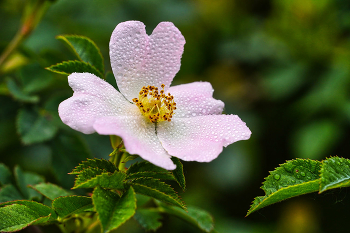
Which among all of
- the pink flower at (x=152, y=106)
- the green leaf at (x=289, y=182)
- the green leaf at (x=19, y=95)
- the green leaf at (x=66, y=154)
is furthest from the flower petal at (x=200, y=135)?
the green leaf at (x=19, y=95)

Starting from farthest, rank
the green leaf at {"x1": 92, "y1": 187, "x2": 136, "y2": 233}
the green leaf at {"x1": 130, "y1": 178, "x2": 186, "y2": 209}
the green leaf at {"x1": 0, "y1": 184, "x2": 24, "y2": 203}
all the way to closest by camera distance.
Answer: the green leaf at {"x1": 0, "y1": 184, "x2": 24, "y2": 203} < the green leaf at {"x1": 130, "y1": 178, "x2": 186, "y2": 209} < the green leaf at {"x1": 92, "y1": 187, "x2": 136, "y2": 233}

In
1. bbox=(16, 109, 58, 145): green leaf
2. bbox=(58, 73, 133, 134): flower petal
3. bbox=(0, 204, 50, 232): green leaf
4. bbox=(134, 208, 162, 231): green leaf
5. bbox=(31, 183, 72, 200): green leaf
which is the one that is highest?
bbox=(58, 73, 133, 134): flower petal

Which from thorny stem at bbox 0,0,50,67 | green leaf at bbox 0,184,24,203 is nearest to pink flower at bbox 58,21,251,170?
green leaf at bbox 0,184,24,203

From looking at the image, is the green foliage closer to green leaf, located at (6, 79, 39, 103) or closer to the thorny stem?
green leaf, located at (6, 79, 39, 103)

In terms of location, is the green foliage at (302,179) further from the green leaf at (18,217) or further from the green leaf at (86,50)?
the green leaf at (86,50)

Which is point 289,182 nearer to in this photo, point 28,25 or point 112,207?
point 112,207
